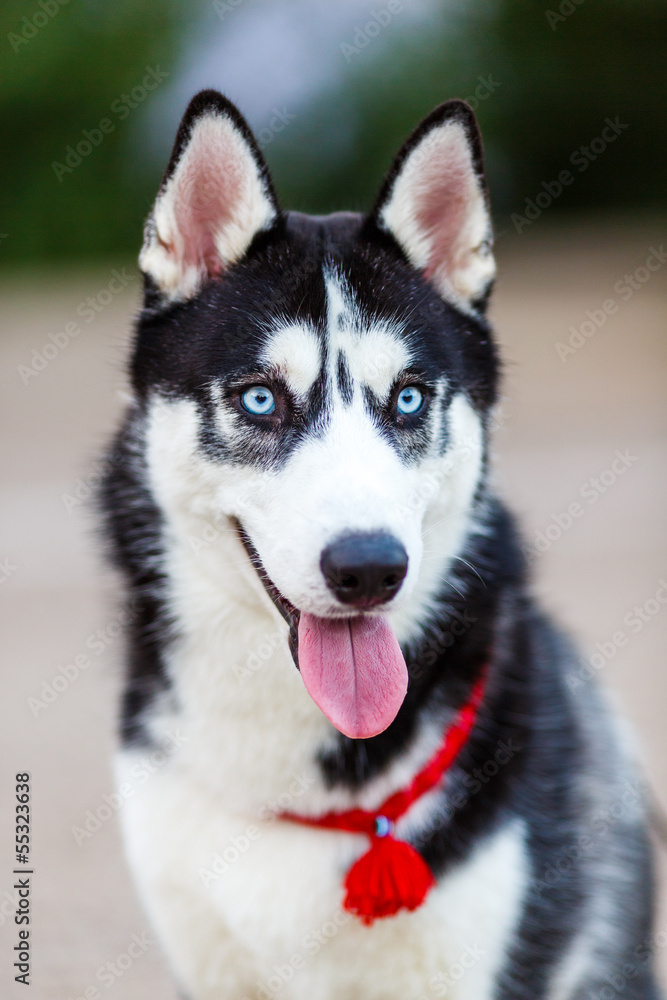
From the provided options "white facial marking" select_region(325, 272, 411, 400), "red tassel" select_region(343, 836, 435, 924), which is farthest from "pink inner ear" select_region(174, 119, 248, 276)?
"red tassel" select_region(343, 836, 435, 924)

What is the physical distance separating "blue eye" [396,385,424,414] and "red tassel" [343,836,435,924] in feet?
3.13

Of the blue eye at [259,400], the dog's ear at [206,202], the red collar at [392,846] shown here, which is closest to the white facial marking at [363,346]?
the blue eye at [259,400]

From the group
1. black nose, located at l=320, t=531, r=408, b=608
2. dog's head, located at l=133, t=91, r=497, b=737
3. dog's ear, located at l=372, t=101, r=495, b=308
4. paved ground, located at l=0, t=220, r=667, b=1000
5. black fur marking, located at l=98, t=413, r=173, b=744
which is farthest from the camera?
paved ground, located at l=0, t=220, r=667, b=1000

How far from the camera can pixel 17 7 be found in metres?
13.1

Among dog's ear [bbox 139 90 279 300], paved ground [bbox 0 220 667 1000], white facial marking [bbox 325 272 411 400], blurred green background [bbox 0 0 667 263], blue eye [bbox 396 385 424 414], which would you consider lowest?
paved ground [bbox 0 220 667 1000]

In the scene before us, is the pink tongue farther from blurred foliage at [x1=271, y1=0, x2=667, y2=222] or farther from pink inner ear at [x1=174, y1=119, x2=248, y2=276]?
blurred foliage at [x1=271, y1=0, x2=667, y2=222]

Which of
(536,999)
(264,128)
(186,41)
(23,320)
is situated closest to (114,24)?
(186,41)

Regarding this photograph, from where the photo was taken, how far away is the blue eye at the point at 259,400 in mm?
2064

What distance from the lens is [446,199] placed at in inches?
90.6

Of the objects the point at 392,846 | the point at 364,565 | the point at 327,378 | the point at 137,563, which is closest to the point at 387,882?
the point at 392,846

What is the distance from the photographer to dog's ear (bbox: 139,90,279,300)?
2.08 metres

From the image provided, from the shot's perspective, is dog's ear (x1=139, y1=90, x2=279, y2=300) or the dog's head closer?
the dog's head

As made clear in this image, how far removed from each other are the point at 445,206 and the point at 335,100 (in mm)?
13842

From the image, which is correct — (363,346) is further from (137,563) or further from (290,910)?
(290,910)
